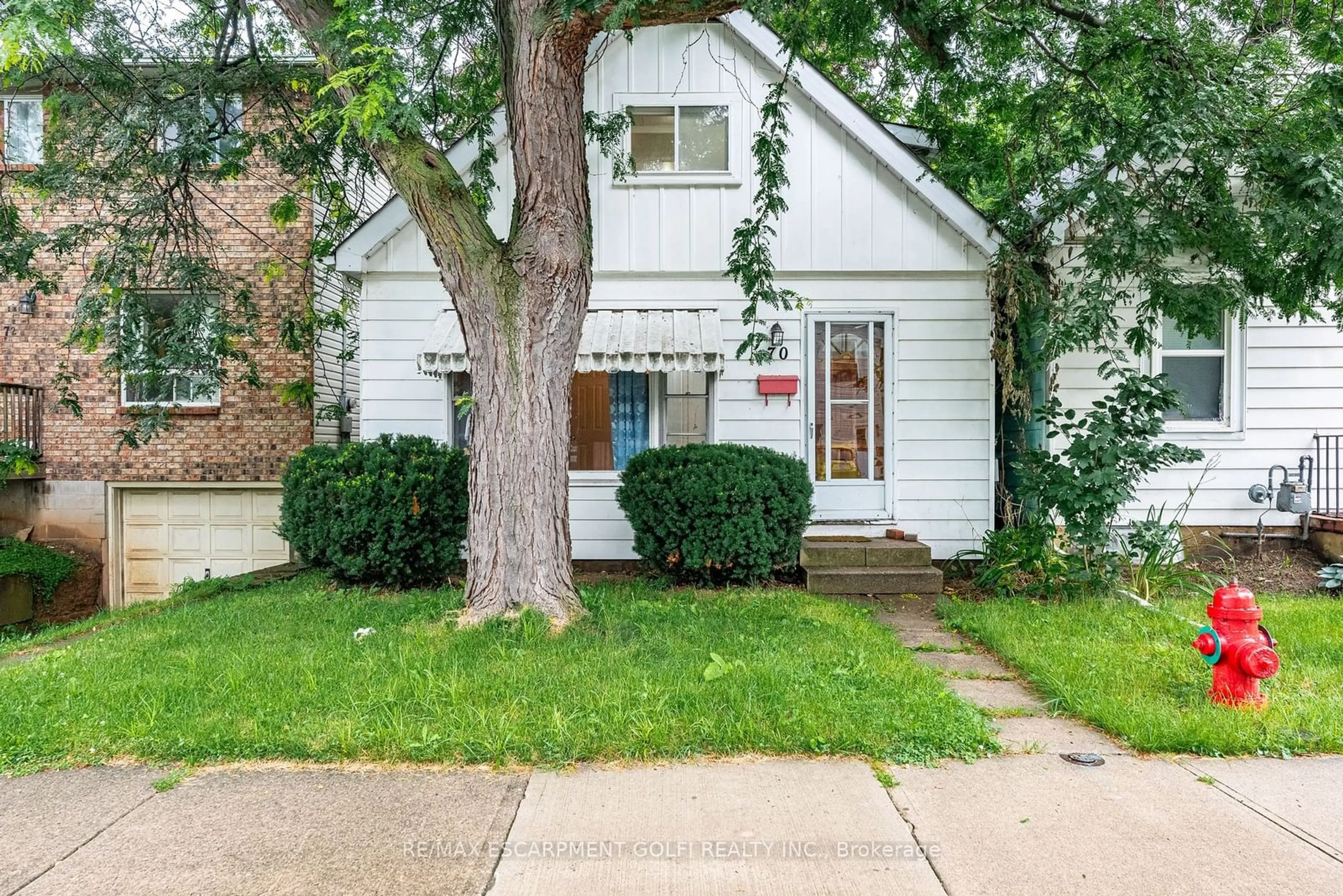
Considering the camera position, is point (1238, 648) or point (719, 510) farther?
point (719, 510)

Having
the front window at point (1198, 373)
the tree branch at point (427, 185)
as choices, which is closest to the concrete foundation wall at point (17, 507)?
the tree branch at point (427, 185)

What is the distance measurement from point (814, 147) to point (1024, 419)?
3.92 metres

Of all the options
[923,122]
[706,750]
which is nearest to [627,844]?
[706,750]

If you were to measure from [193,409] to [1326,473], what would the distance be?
15140 millimetres

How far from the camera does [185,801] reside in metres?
3.17

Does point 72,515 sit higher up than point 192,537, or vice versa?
point 72,515

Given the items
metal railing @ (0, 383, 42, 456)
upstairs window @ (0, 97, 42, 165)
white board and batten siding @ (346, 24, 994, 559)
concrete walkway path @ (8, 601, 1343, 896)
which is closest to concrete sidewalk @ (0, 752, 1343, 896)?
concrete walkway path @ (8, 601, 1343, 896)

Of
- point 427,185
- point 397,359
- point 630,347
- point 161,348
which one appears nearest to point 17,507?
point 161,348

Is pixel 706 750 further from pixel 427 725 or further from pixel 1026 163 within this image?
pixel 1026 163

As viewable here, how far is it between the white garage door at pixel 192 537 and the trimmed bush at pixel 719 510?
6.84 m

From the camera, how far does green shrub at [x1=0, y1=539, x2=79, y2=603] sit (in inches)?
396

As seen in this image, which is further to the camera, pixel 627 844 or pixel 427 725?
pixel 427 725

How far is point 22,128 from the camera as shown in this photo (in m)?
10.9

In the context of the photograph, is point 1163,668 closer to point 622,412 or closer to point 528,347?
point 528,347
